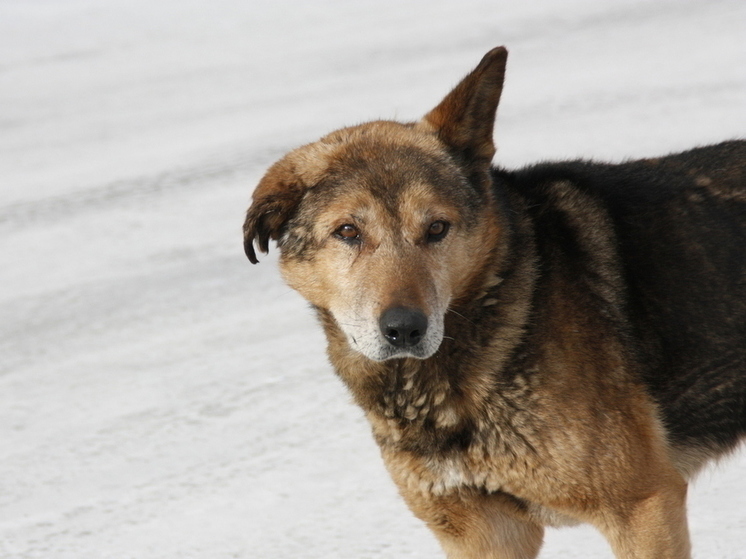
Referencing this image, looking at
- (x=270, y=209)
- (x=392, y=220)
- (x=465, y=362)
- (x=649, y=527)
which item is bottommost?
(x=649, y=527)

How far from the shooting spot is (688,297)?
3.27 meters

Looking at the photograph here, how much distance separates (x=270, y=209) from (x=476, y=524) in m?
1.27

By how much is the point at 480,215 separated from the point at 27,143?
6505 millimetres

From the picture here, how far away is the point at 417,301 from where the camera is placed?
294cm

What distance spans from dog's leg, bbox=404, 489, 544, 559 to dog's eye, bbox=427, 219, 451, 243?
2.72ft

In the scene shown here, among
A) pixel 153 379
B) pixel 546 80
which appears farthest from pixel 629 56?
pixel 153 379

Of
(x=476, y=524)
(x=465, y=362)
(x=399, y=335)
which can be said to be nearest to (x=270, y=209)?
(x=399, y=335)

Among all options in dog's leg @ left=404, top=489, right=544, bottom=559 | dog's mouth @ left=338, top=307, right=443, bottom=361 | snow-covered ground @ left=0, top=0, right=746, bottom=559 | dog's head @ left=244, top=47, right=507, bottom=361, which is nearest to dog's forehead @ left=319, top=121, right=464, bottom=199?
dog's head @ left=244, top=47, right=507, bottom=361

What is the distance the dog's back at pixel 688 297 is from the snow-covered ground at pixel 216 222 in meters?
0.83

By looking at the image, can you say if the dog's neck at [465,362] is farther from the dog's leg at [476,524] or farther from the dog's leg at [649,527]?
the dog's leg at [649,527]

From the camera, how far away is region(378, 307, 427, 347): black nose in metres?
2.90

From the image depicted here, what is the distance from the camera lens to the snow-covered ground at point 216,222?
14.0 ft

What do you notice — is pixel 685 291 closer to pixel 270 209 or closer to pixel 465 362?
pixel 465 362

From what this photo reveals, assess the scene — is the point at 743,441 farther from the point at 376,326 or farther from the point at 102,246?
the point at 102,246
